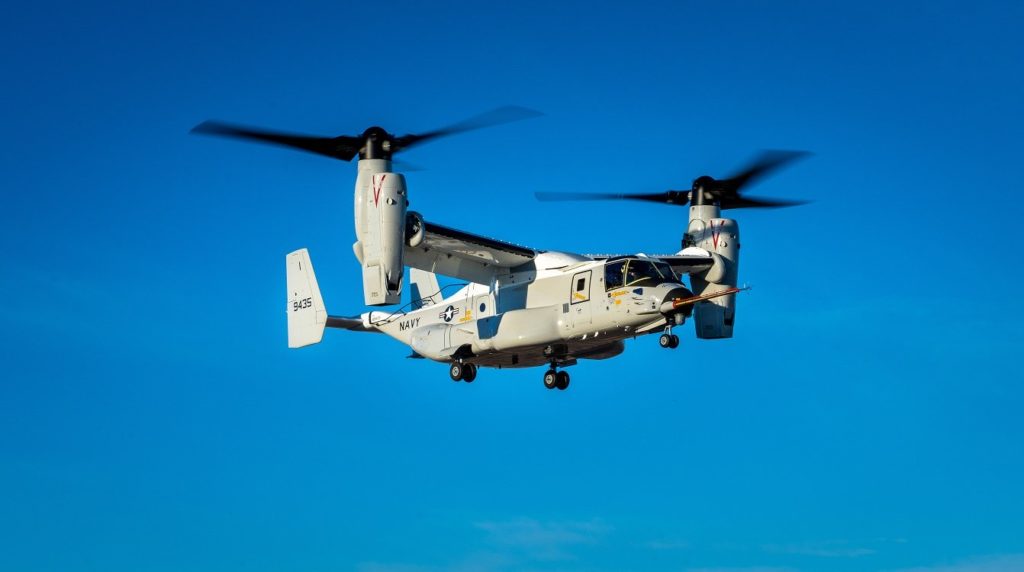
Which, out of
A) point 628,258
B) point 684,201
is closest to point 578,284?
point 628,258

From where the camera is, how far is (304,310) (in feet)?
127

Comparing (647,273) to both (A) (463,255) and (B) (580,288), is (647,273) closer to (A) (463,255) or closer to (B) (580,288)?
(B) (580,288)

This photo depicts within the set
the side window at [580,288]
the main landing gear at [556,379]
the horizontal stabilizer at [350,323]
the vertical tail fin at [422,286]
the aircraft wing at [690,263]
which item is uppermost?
the vertical tail fin at [422,286]

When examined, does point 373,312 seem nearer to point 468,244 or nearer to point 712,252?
point 468,244

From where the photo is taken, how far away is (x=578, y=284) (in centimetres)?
3556

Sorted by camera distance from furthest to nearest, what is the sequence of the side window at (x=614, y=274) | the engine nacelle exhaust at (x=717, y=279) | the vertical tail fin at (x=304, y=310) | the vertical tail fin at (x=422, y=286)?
the vertical tail fin at (x=422, y=286)
the vertical tail fin at (x=304, y=310)
the engine nacelle exhaust at (x=717, y=279)
the side window at (x=614, y=274)

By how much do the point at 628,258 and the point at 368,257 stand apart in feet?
19.7

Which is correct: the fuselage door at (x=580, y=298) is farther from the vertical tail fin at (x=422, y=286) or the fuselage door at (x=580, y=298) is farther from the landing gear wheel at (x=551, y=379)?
the vertical tail fin at (x=422, y=286)

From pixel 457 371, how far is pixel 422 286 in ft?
13.6

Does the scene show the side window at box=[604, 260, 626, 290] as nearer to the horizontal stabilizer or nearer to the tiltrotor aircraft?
the tiltrotor aircraft

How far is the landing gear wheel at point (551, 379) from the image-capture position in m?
36.9

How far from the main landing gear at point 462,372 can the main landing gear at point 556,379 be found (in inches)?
72.9

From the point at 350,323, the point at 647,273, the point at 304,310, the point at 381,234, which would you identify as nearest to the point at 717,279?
the point at 647,273

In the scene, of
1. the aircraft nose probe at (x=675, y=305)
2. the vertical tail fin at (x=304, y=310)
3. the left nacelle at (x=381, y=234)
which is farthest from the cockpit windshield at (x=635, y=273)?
the vertical tail fin at (x=304, y=310)
